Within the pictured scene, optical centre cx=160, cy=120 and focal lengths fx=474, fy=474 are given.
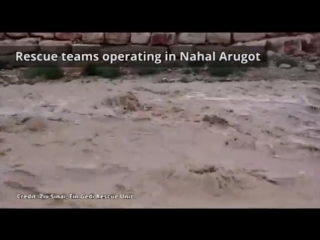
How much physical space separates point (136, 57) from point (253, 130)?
557mm

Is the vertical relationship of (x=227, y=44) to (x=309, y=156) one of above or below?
above

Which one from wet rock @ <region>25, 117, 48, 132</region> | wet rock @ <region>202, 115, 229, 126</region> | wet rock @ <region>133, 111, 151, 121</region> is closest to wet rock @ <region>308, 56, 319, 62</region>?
wet rock @ <region>202, 115, 229, 126</region>

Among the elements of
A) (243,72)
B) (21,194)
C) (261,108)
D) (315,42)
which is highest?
(315,42)

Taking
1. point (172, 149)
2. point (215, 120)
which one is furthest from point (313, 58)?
point (172, 149)

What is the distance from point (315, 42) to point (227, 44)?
35cm

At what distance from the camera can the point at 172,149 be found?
192 centimetres

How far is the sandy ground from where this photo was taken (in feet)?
6.25

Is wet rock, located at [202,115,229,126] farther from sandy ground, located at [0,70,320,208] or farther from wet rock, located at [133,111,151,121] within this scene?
wet rock, located at [133,111,151,121]

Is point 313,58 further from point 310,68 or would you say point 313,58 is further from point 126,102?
point 126,102

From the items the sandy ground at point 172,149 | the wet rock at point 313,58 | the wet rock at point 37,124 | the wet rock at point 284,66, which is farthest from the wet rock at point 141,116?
the wet rock at point 313,58

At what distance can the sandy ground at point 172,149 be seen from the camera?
6.25 feet

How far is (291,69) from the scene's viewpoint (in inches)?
75.5
